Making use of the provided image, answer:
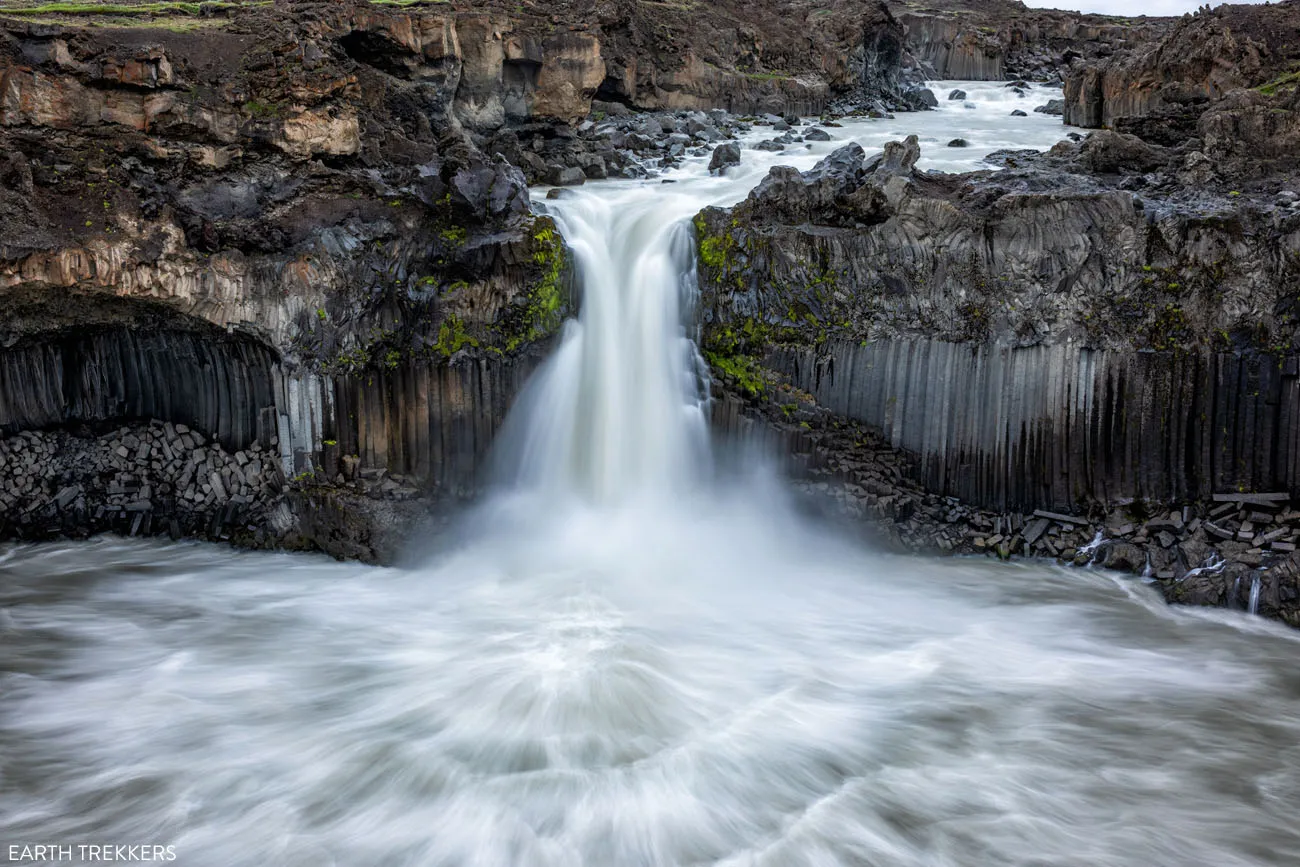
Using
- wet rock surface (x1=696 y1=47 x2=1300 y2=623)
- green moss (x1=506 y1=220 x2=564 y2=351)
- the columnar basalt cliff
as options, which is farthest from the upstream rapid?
the columnar basalt cliff

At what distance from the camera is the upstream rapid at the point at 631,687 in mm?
6469

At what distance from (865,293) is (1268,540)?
5122 mm

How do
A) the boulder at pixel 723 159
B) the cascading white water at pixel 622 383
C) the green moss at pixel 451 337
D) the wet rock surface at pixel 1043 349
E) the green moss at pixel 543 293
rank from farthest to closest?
the boulder at pixel 723 159, the cascading white water at pixel 622 383, the green moss at pixel 543 293, the green moss at pixel 451 337, the wet rock surface at pixel 1043 349

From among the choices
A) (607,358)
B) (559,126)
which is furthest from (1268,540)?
(559,126)

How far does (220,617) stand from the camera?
957cm

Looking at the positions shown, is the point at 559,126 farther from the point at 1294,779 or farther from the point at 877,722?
the point at 1294,779

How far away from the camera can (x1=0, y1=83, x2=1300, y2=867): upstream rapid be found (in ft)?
21.2

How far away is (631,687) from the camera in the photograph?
8.23 meters

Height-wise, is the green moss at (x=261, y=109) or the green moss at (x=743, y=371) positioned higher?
the green moss at (x=261, y=109)

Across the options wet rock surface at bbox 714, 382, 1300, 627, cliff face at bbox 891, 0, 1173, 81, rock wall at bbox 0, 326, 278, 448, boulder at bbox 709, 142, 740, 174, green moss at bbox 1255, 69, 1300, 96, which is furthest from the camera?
cliff face at bbox 891, 0, 1173, 81

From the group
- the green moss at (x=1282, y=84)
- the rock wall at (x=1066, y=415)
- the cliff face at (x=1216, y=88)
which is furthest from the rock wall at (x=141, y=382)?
the green moss at (x=1282, y=84)

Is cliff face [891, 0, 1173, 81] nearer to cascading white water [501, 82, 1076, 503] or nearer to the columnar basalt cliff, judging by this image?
cascading white water [501, 82, 1076, 503]

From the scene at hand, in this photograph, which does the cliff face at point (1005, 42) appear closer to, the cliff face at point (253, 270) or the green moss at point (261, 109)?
the cliff face at point (253, 270)

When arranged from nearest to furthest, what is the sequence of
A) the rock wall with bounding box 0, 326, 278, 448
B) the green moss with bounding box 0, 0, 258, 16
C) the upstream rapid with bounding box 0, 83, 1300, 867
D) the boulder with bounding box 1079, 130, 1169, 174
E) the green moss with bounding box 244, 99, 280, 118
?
the upstream rapid with bounding box 0, 83, 1300, 867, the green moss with bounding box 244, 99, 280, 118, the rock wall with bounding box 0, 326, 278, 448, the boulder with bounding box 1079, 130, 1169, 174, the green moss with bounding box 0, 0, 258, 16
